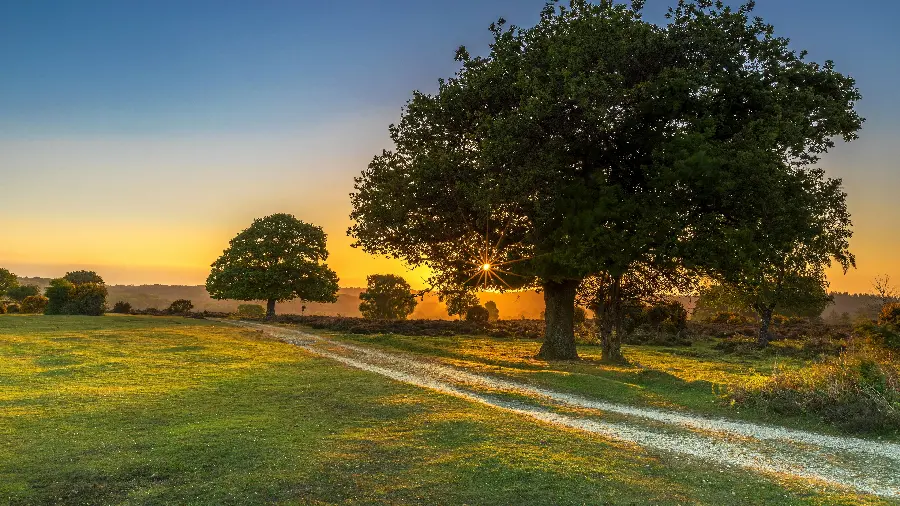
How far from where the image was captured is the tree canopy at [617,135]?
76.7 feet

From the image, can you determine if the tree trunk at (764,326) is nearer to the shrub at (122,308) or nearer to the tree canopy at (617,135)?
the tree canopy at (617,135)

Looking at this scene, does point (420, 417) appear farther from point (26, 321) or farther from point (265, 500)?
point (26, 321)

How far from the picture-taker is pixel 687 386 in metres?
21.9

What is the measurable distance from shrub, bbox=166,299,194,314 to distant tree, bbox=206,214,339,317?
44.1 feet

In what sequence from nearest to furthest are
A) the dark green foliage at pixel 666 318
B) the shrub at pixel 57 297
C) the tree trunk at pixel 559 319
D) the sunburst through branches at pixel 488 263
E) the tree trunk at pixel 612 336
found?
the sunburst through branches at pixel 488 263
the tree trunk at pixel 612 336
the tree trunk at pixel 559 319
the dark green foliage at pixel 666 318
the shrub at pixel 57 297

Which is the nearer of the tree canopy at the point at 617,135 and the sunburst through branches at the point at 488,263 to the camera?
the tree canopy at the point at 617,135

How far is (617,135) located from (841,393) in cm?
1490

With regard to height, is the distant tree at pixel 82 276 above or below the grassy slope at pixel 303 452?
above

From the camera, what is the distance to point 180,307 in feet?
251

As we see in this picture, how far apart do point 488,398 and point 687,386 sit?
8488 millimetres

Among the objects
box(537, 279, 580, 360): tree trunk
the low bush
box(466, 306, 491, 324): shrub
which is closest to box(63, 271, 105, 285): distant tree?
box(466, 306, 491, 324): shrub

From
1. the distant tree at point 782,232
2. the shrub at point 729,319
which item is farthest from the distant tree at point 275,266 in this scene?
the shrub at point 729,319

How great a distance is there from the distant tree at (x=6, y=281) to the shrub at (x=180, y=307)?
23.4 m

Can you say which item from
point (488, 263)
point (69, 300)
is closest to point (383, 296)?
point (69, 300)
